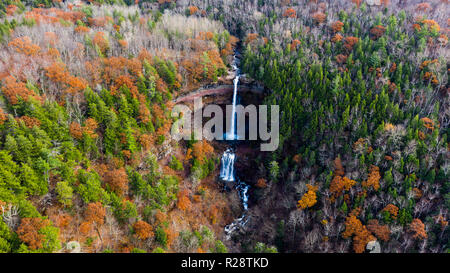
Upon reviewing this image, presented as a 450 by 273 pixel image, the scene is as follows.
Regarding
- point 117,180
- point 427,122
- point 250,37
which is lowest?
point 117,180

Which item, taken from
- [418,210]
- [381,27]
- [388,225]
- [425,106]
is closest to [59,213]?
[388,225]

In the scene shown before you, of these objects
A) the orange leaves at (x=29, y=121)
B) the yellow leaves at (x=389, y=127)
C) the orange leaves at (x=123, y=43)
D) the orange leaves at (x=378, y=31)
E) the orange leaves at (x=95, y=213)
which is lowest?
the orange leaves at (x=95, y=213)

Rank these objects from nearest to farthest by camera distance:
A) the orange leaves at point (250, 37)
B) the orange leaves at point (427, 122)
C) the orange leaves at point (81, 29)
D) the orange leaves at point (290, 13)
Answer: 1. the orange leaves at point (427, 122)
2. the orange leaves at point (81, 29)
3. the orange leaves at point (250, 37)
4. the orange leaves at point (290, 13)

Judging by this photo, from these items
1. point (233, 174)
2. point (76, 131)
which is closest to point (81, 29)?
point (76, 131)

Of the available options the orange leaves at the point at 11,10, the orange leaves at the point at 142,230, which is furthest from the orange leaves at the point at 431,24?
the orange leaves at the point at 11,10

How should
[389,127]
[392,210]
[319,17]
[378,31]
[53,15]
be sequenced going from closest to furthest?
[392,210], [389,127], [378,31], [53,15], [319,17]

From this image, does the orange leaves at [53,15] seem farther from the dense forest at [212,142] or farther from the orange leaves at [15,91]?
the orange leaves at [15,91]

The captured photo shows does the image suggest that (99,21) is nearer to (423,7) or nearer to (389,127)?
(389,127)
